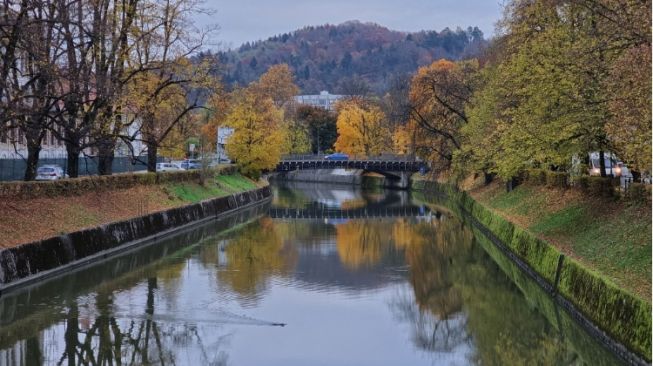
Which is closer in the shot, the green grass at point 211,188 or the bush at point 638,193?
the bush at point 638,193

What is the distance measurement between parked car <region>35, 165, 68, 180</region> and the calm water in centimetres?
1588

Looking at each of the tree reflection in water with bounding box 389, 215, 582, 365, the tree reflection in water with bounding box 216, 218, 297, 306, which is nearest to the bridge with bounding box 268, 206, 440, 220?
the tree reflection in water with bounding box 216, 218, 297, 306

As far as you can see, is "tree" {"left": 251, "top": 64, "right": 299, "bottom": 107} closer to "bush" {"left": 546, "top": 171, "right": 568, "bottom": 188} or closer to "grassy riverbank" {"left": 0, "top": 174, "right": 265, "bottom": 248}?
"grassy riverbank" {"left": 0, "top": 174, "right": 265, "bottom": 248}

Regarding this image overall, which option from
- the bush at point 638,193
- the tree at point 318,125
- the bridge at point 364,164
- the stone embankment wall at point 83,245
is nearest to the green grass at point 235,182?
the stone embankment wall at point 83,245

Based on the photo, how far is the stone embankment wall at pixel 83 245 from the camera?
24391mm

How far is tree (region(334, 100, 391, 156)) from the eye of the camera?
343 ft

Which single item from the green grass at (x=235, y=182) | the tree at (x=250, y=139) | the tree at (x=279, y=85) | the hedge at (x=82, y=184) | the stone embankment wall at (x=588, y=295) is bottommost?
the stone embankment wall at (x=588, y=295)

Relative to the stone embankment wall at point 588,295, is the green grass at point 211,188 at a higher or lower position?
higher

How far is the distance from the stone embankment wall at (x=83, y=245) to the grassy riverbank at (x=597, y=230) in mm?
16593

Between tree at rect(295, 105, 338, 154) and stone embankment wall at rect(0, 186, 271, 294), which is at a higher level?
tree at rect(295, 105, 338, 154)

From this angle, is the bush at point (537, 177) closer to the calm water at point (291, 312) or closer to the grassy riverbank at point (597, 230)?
the grassy riverbank at point (597, 230)

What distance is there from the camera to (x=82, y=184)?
35375 millimetres

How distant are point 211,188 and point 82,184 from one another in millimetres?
21781

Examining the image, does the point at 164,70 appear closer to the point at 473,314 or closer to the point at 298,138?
the point at 473,314
